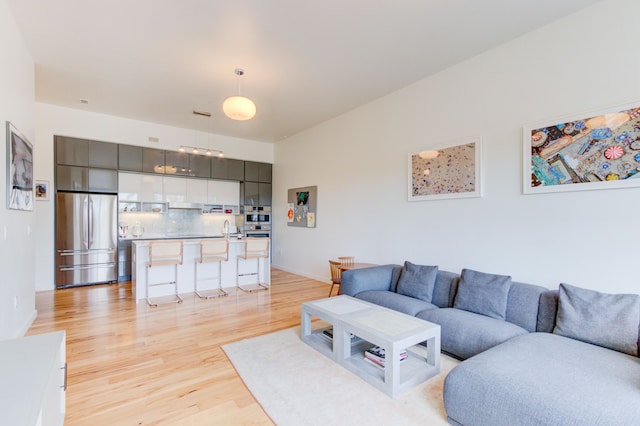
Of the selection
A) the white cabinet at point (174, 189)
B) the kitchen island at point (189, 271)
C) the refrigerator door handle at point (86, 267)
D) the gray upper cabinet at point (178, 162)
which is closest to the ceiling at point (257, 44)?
the gray upper cabinet at point (178, 162)

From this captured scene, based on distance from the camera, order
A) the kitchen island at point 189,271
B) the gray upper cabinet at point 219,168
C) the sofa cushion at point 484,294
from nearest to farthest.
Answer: the sofa cushion at point 484,294
the kitchen island at point 189,271
the gray upper cabinet at point 219,168

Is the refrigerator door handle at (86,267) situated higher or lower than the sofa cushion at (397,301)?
higher

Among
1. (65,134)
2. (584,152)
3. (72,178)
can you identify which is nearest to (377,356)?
(584,152)

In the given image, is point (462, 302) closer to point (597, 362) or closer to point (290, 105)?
point (597, 362)

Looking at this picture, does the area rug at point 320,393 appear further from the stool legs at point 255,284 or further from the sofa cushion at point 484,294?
the stool legs at point 255,284

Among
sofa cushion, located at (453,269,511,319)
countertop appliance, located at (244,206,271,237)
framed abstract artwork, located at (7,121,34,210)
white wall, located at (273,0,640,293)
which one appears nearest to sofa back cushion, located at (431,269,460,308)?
sofa cushion, located at (453,269,511,319)

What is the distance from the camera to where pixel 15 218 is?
3014 mm

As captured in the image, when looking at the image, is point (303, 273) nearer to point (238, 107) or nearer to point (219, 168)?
point (219, 168)

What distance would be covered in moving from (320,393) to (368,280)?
1.76 metres

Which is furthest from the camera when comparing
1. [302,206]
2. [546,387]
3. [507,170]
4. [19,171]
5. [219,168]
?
[219,168]

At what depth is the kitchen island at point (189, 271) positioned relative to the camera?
15.0 ft

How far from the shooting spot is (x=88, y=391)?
225 cm

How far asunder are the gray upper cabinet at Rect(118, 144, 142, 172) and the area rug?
4.71 meters

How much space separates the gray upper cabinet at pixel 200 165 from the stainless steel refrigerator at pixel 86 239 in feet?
5.24
